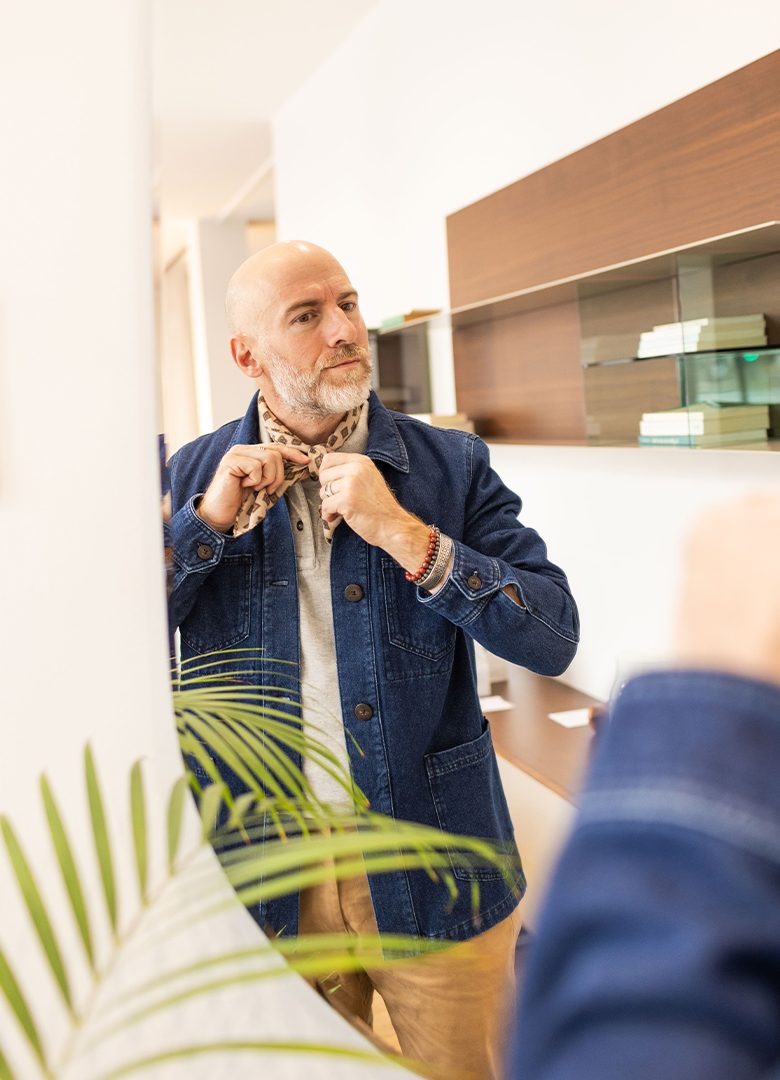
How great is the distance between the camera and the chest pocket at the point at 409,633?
891 millimetres

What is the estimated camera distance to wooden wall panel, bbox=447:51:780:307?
1.62 m

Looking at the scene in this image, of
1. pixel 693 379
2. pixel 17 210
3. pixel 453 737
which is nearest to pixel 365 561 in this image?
pixel 453 737

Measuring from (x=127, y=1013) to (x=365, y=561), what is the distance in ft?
1.35

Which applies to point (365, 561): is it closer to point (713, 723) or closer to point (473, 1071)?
point (473, 1071)

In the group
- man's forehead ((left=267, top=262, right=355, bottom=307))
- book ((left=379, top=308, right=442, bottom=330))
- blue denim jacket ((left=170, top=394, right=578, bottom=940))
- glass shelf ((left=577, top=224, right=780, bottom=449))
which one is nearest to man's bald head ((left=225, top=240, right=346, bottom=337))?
man's forehead ((left=267, top=262, right=355, bottom=307))

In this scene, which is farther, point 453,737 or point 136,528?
point 453,737

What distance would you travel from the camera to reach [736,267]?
5.68 feet

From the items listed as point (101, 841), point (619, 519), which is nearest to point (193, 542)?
point (101, 841)

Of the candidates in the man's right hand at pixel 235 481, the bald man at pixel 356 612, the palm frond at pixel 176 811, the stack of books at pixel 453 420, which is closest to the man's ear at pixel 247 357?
the bald man at pixel 356 612

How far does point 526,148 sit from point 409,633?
174cm

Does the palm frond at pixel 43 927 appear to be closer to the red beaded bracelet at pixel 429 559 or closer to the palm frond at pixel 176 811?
the palm frond at pixel 176 811

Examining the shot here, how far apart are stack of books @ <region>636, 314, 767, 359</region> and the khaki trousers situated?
47.5 inches

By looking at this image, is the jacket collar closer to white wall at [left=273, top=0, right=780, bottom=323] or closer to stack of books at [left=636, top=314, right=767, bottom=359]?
stack of books at [left=636, top=314, right=767, bottom=359]

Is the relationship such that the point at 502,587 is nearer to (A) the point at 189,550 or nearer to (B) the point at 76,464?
(A) the point at 189,550
